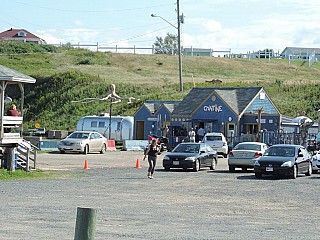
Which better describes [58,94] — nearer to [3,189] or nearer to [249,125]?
[249,125]

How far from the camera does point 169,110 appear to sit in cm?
6169

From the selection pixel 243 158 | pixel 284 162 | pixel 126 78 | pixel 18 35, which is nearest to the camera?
pixel 284 162

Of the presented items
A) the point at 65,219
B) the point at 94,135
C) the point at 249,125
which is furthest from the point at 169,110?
the point at 65,219

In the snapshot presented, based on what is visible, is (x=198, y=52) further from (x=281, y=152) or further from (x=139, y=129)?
(x=281, y=152)

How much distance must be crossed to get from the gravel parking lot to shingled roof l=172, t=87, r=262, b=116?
27.4 metres

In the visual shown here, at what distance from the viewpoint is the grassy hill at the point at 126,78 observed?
3086 inches

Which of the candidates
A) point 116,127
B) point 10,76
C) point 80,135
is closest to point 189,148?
point 10,76

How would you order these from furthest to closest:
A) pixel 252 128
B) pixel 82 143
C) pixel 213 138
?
pixel 252 128 → pixel 213 138 → pixel 82 143

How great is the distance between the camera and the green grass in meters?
28.2

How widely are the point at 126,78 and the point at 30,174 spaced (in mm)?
64764

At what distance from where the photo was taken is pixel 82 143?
47719mm

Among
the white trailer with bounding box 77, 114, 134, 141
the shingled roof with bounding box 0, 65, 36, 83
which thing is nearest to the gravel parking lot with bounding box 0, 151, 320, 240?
the shingled roof with bounding box 0, 65, 36, 83

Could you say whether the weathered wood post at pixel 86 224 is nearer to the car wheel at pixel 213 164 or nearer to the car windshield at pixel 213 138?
the car wheel at pixel 213 164

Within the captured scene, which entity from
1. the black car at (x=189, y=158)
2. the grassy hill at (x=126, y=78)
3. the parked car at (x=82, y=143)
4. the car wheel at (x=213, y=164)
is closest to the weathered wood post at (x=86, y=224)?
the black car at (x=189, y=158)
